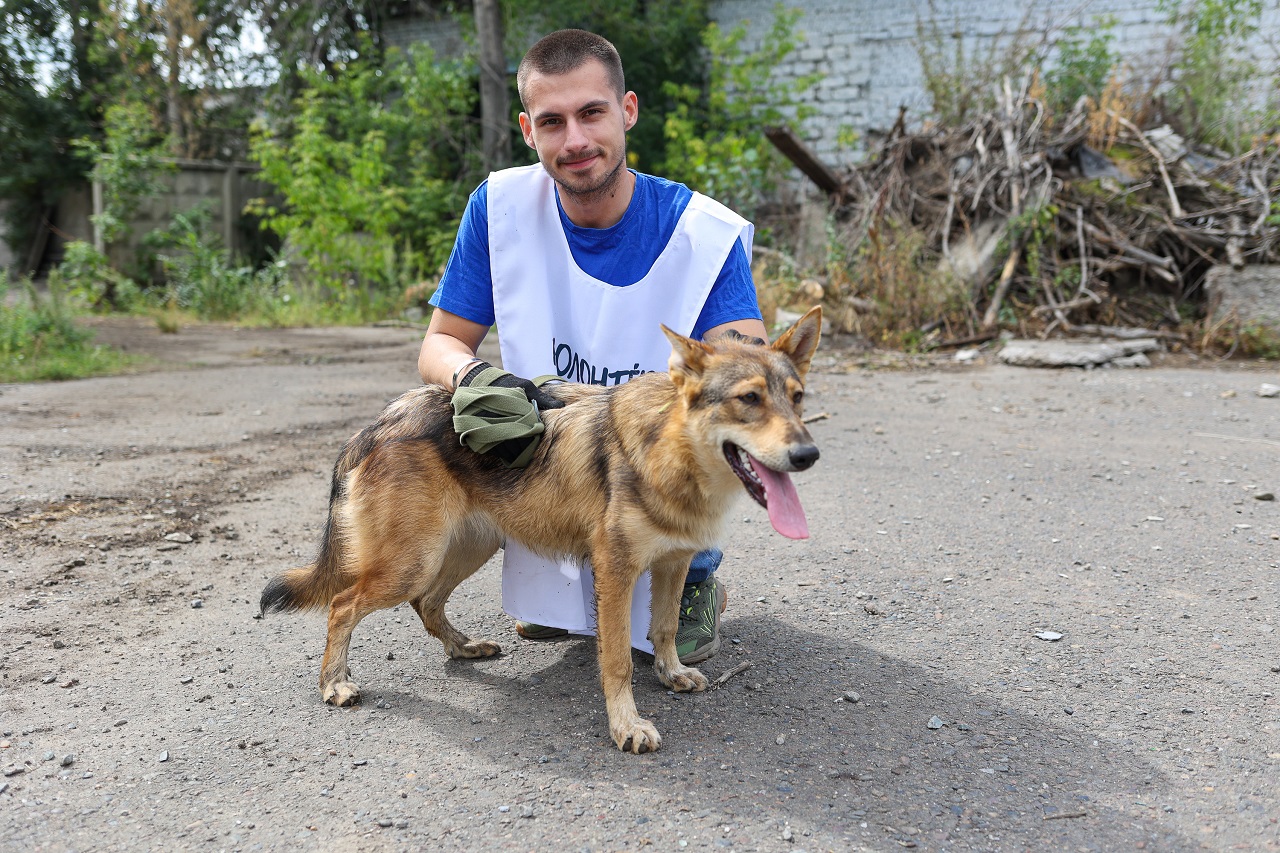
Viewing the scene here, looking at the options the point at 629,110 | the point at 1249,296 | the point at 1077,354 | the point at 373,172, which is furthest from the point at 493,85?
the point at 629,110

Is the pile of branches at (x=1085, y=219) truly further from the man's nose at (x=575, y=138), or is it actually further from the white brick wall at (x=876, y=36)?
the man's nose at (x=575, y=138)

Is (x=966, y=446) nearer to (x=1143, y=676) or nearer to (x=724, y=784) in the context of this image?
(x=1143, y=676)

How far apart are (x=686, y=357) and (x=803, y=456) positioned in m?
0.49

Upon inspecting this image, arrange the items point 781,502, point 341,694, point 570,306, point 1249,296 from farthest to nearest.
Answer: point 1249,296 < point 570,306 < point 341,694 < point 781,502

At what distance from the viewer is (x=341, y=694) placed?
322 centimetres

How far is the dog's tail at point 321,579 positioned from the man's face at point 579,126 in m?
1.35

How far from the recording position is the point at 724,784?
2.74 meters

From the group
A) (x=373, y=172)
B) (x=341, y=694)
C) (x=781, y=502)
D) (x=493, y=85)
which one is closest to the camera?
(x=781, y=502)

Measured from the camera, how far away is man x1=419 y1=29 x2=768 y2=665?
3576mm

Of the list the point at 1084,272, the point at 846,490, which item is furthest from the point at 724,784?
the point at 1084,272

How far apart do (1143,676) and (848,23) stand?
14656 millimetres

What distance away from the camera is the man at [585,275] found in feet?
11.7

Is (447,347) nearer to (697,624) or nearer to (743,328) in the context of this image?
(743,328)

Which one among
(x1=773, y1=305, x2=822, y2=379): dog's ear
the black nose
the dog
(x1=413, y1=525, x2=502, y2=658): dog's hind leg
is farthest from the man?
the black nose
